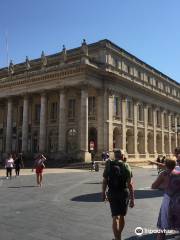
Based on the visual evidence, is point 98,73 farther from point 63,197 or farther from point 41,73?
point 63,197

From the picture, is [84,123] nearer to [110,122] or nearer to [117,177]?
[110,122]

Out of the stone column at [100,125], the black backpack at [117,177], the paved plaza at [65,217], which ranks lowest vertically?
the paved plaza at [65,217]

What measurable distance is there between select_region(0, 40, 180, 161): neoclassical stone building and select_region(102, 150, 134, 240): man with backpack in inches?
1334

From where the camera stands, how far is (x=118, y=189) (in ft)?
21.8

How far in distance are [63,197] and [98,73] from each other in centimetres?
3120

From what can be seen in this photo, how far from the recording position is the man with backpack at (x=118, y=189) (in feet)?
21.6

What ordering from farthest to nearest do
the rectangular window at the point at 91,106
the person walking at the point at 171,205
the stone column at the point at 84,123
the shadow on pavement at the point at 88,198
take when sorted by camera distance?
1. the rectangular window at the point at 91,106
2. the stone column at the point at 84,123
3. the shadow on pavement at the point at 88,198
4. the person walking at the point at 171,205

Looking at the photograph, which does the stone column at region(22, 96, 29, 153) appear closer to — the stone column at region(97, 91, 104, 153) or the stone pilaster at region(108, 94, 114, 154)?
the stone column at region(97, 91, 104, 153)

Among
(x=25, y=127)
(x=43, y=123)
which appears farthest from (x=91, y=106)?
(x=25, y=127)

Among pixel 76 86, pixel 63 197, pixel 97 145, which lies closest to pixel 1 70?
pixel 76 86

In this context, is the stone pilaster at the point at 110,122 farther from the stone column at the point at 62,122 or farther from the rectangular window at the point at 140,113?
the rectangular window at the point at 140,113

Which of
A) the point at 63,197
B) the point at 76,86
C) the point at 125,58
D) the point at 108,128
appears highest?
the point at 125,58

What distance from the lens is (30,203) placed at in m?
12.0

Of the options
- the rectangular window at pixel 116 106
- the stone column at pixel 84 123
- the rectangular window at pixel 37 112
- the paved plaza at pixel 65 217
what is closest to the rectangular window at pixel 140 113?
the rectangular window at pixel 116 106
